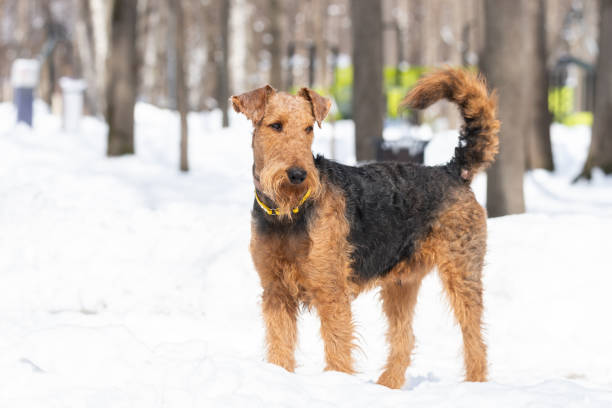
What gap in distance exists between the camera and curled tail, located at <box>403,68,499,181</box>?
174 inches

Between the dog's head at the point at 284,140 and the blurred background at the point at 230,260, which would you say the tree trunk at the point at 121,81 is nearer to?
the blurred background at the point at 230,260

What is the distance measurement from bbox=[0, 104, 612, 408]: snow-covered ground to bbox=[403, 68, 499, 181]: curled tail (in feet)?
3.83

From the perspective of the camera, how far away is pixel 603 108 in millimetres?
10906

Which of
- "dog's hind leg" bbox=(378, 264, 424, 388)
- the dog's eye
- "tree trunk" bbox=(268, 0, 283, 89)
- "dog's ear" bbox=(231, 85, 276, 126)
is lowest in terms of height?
"dog's hind leg" bbox=(378, 264, 424, 388)

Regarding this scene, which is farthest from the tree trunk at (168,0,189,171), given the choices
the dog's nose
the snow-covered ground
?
the dog's nose

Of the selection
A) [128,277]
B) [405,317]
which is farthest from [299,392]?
[128,277]

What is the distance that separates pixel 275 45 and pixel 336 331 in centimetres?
1260

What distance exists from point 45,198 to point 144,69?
930 inches

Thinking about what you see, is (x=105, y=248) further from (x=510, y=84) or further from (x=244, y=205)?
(x=510, y=84)

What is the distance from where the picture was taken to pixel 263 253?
367 centimetres

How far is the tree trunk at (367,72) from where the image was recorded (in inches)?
442

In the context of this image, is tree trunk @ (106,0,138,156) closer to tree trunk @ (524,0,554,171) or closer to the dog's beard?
tree trunk @ (524,0,554,171)

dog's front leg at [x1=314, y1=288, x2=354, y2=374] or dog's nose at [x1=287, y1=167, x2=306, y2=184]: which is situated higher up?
dog's nose at [x1=287, y1=167, x2=306, y2=184]

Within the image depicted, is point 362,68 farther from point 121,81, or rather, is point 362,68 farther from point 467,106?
point 467,106
